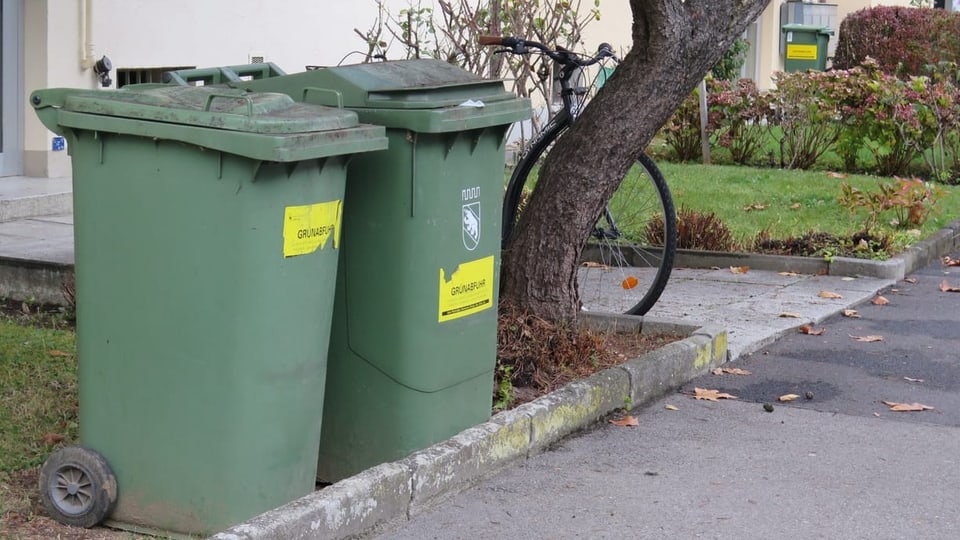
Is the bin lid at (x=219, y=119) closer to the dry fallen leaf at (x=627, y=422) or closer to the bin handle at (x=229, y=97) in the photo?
the bin handle at (x=229, y=97)

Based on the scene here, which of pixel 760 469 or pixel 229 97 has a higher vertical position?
pixel 229 97

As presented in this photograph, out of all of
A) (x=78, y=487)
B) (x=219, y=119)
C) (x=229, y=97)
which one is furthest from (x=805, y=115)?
(x=78, y=487)

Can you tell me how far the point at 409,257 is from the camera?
14.4 feet

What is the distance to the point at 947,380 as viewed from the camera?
6480mm

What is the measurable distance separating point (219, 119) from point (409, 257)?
891 mm

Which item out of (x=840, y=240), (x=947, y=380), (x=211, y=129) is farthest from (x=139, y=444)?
(x=840, y=240)

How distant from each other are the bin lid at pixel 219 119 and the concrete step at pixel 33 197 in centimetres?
505

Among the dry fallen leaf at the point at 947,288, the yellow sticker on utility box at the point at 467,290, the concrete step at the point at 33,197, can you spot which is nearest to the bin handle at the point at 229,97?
the yellow sticker on utility box at the point at 467,290

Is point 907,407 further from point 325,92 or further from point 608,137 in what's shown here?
point 325,92

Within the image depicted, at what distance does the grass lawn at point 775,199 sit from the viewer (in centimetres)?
1021

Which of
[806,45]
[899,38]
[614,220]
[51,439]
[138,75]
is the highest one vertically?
[899,38]

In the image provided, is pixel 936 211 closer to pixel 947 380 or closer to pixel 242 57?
pixel 947 380

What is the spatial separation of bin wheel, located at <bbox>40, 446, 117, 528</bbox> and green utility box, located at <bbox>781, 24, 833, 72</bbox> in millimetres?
20481

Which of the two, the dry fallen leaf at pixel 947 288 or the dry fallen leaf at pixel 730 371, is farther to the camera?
the dry fallen leaf at pixel 947 288
